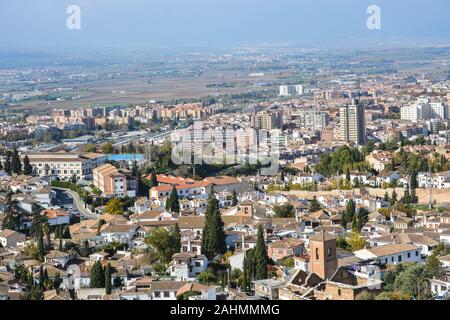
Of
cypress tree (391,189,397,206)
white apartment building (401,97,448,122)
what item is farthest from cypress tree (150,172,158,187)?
white apartment building (401,97,448,122)

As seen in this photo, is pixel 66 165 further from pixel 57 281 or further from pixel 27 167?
pixel 57 281

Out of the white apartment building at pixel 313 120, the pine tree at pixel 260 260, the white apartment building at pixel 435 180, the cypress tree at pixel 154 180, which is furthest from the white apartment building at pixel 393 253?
the white apartment building at pixel 313 120

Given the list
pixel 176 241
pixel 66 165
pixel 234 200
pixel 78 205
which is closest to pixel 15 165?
pixel 66 165

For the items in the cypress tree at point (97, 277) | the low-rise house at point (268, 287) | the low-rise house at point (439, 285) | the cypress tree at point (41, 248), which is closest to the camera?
the low-rise house at point (268, 287)

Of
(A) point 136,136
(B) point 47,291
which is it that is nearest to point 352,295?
(B) point 47,291

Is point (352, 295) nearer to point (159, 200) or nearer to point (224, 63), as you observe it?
point (159, 200)

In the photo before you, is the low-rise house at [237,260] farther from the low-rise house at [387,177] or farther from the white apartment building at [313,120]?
the white apartment building at [313,120]

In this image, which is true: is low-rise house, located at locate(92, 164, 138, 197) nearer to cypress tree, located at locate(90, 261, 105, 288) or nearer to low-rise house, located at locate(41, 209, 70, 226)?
low-rise house, located at locate(41, 209, 70, 226)
